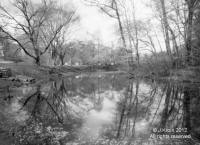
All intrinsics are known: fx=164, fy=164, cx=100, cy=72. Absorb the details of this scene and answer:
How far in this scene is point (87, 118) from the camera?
5.71m

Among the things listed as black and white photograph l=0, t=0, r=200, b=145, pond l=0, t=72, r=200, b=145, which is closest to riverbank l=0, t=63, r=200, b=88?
black and white photograph l=0, t=0, r=200, b=145

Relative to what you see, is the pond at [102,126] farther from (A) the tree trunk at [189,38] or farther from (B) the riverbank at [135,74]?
(A) the tree trunk at [189,38]

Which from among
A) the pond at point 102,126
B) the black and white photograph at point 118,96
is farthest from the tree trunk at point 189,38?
the pond at point 102,126

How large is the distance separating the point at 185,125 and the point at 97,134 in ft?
8.06

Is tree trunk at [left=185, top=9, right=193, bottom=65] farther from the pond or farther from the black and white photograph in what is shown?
the pond

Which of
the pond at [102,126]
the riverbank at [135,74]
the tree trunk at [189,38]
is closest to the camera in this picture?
the pond at [102,126]

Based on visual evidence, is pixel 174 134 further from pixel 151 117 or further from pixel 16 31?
pixel 16 31

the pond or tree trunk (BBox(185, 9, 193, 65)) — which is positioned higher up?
tree trunk (BBox(185, 9, 193, 65))

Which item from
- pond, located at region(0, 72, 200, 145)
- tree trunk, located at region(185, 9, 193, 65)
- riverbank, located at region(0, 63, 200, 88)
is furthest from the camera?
tree trunk, located at region(185, 9, 193, 65)

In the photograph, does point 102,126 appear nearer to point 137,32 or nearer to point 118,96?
point 118,96

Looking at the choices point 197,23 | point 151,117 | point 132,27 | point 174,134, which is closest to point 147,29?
point 132,27

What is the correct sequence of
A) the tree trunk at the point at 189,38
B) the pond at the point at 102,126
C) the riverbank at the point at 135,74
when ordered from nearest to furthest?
1. the pond at the point at 102,126
2. the riverbank at the point at 135,74
3. the tree trunk at the point at 189,38

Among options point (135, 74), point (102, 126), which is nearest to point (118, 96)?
point (102, 126)

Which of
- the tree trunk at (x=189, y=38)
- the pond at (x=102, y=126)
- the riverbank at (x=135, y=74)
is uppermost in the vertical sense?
the tree trunk at (x=189, y=38)
